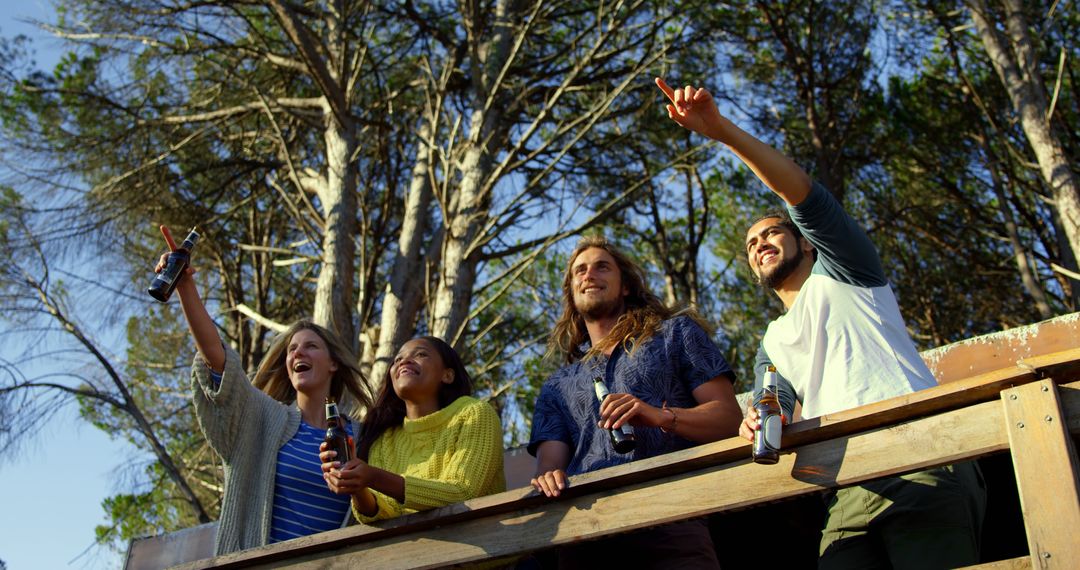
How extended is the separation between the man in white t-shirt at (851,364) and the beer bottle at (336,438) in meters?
1.10

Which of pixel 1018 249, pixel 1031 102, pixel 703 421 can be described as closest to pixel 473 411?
pixel 703 421

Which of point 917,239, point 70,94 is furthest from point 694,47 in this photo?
point 70,94

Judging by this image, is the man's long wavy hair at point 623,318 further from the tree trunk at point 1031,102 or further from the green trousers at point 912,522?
the tree trunk at point 1031,102

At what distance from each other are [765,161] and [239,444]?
6.84 feet

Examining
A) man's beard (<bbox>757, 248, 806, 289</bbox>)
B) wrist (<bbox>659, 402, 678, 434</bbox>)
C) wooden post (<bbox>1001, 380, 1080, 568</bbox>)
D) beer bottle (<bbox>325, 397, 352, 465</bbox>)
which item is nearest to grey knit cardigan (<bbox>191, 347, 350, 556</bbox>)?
beer bottle (<bbox>325, 397, 352, 465</bbox>)

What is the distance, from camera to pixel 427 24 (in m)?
9.13

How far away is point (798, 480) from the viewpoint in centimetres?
246

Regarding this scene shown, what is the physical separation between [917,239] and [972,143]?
3.72ft

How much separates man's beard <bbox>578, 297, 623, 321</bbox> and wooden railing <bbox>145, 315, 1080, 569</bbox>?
786 millimetres

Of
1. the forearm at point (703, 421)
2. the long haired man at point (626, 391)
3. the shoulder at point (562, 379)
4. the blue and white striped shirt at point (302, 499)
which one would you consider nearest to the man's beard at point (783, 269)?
the long haired man at point (626, 391)

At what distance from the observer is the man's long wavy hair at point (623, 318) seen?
3.25 m

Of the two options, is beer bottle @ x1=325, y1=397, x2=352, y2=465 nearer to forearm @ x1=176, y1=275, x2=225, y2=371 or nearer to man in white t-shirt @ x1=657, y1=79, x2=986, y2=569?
forearm @ x1=176, y1=275, x2=225, y2=371

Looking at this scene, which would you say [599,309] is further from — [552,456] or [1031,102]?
[1031,102]

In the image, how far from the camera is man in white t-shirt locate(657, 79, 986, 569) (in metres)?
2.44
